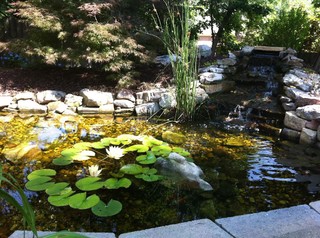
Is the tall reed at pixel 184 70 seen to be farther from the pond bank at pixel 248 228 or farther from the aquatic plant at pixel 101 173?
the pond bank at pixel 248 228

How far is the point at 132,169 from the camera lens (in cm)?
218

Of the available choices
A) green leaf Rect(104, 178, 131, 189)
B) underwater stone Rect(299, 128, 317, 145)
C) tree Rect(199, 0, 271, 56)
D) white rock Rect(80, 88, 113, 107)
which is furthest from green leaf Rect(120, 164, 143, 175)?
tree Rect(199, 0, 271, 56)

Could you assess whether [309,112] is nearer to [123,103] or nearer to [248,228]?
[248,228]

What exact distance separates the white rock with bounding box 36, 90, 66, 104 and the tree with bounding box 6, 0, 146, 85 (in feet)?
1.38

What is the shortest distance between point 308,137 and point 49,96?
3.11 metres

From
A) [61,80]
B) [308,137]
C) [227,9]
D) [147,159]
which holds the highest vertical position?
[227,9]

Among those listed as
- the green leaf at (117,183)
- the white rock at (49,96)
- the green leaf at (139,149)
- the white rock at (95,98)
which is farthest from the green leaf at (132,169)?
the white rock at (49,96)

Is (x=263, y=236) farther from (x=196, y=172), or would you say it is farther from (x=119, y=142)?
(x=119, y=142)

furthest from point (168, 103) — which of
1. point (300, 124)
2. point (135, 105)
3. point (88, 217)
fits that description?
point (88, 217)

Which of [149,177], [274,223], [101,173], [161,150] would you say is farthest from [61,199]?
[274,223]

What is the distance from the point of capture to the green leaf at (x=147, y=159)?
2286 millimetres

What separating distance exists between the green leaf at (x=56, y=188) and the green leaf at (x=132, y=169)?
1.36ft

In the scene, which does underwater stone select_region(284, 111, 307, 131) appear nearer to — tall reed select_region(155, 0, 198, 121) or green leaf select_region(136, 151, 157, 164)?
tall reed select_region(155, 0, 198, 121)

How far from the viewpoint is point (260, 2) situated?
4.78 metres
